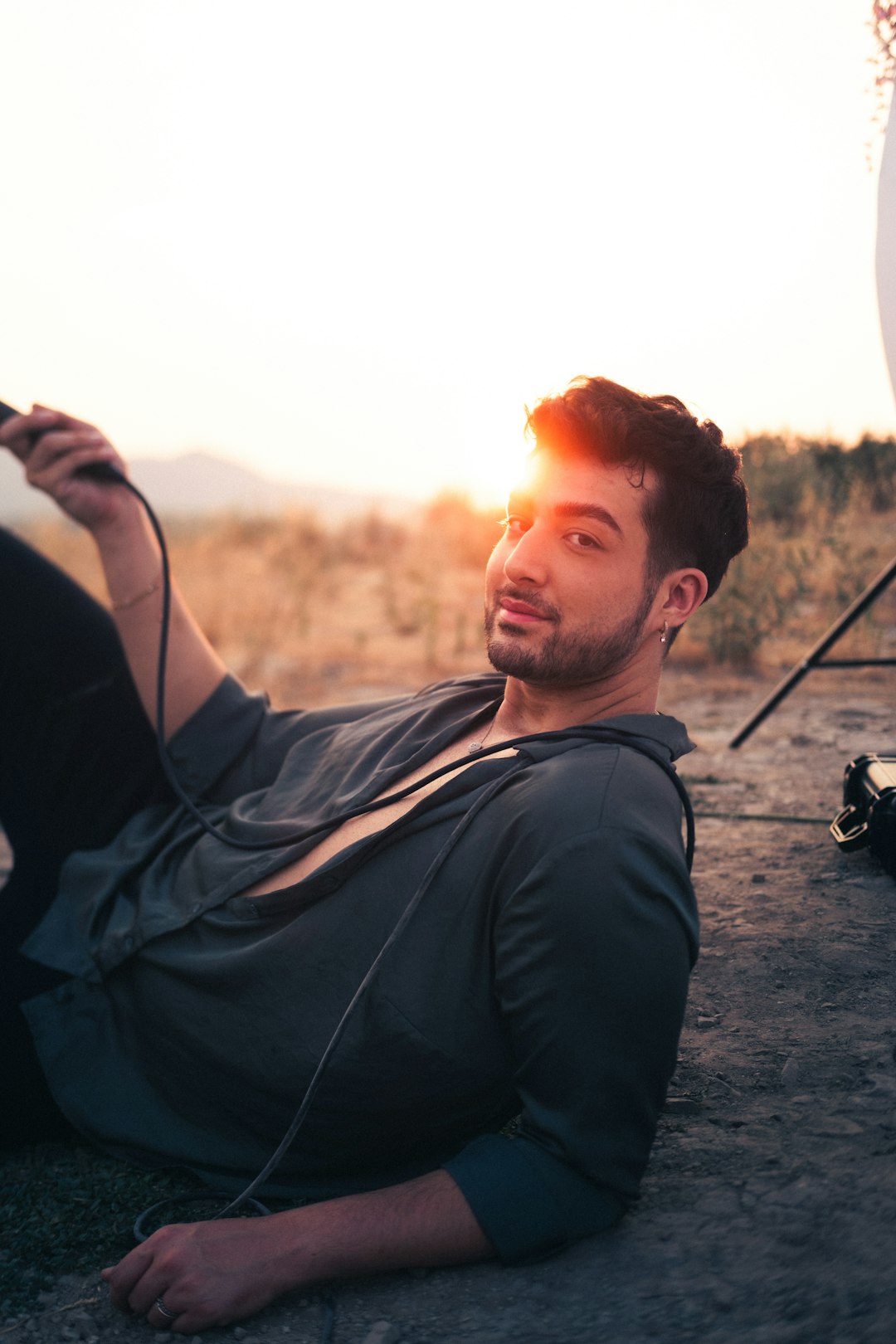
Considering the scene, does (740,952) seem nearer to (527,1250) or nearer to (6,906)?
(527,1250)

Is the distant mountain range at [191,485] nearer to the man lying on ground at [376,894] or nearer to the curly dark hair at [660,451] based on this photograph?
the man lying on ground at [376,894]

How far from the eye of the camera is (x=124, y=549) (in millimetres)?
2115

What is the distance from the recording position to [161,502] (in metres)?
92.4

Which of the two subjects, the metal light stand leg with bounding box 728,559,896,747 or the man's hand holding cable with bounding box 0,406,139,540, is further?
the metal light stand leg with bounding box 728,559,896,747

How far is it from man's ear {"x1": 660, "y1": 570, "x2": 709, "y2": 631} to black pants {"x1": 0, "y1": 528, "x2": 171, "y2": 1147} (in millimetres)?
1085

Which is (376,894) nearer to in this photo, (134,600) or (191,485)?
(134,600)

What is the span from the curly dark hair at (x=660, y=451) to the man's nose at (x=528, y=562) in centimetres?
17

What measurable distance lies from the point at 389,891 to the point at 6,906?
942mm

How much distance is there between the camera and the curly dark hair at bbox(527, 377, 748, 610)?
1768 mm

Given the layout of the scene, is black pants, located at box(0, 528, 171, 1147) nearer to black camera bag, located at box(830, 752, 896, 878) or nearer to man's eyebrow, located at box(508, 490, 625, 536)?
man's eyebrow, located at box(508, 490, 625, 536)

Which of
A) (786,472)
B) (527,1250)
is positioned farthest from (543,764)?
(786,472)

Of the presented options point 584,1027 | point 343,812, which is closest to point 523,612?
point 343,812

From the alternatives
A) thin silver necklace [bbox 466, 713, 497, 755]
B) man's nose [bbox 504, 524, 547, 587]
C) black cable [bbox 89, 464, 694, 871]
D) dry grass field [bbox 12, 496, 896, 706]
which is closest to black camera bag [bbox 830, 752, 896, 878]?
black cable [bbox 89, 464, 694, 871]

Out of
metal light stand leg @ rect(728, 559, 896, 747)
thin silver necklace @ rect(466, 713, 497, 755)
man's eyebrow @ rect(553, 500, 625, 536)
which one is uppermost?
man's eyebrow @ rect(553, 500, 625, 536)
